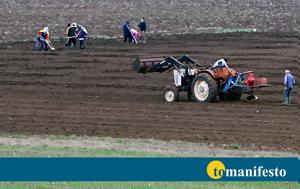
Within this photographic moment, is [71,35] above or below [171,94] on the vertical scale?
above

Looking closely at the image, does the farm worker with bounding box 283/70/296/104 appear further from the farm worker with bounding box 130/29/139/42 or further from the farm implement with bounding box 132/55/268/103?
the farm worker with bounding box 130/29/139/42

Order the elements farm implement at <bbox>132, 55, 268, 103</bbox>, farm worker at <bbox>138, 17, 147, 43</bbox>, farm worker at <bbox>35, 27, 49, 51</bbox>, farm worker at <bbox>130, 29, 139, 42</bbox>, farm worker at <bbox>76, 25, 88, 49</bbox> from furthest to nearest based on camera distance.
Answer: farm worker at <bbox>138, 17, 147, 43</bbox> < farm worker at <bbox>130, 29, 139, 42</bbox> < farm worker at <bbox>35, 27, 49, 51</bbox> < farm worker at <bbox>76, 25, 88, 49</bbox> < farm implement at <bbox>132, 55, 268, 103</bbox>

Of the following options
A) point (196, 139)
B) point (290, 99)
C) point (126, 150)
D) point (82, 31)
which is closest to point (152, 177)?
point (126, 150)

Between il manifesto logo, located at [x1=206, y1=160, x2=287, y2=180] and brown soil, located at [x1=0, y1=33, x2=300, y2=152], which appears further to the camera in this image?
brown soil, located at [x1=0, y1=33, x2=300, y2=152]

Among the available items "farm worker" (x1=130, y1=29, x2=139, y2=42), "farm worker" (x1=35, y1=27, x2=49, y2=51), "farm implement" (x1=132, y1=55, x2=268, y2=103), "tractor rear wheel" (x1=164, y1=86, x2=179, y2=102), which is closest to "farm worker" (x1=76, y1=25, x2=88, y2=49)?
"farm worker" (x1=35, y1=27, x2=49, y2=51)

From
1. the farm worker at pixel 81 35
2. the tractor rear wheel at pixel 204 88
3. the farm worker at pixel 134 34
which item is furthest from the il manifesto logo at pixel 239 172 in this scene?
the farm worker at pixel 134 34

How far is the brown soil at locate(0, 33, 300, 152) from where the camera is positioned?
26.8m

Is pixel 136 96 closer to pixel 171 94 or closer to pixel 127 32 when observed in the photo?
pixel 171 94

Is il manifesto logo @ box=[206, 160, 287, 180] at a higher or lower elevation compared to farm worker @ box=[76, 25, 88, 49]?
higher

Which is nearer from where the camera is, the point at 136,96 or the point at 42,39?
the point at 136,96

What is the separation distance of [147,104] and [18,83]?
8.07 metres

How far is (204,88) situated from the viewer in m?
31.1

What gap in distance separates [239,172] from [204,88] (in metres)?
16.2

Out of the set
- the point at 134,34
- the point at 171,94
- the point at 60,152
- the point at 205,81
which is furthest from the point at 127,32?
the point at 60,152
